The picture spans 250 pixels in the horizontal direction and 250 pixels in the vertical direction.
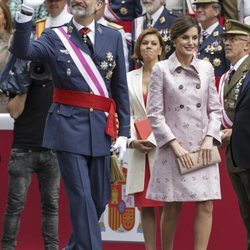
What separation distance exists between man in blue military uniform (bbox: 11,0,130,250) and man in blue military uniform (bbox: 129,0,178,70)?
3.73 meters

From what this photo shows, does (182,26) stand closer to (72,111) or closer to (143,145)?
(143,145)

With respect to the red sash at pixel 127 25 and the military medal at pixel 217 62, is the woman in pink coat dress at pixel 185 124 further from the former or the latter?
the red sash at pixel 127 25

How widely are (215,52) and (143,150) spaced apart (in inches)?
94.1

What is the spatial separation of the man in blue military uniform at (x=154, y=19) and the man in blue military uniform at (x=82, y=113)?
3731 mm

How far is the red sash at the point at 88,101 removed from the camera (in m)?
6.88

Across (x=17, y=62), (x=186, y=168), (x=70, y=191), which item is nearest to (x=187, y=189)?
(x=186, y=168)

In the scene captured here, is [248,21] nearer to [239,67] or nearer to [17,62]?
[239,67]

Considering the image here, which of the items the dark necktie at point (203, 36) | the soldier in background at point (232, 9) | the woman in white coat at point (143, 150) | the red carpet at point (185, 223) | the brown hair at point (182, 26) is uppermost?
the brown hair at point (182, 26)

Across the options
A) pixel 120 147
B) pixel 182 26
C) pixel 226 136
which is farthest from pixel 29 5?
pixel 226 136

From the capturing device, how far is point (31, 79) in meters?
7.84

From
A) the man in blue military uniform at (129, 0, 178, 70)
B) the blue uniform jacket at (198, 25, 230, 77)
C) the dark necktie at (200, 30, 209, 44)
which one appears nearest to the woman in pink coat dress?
the blue uniform jacket at (198, 25, 230, 77)

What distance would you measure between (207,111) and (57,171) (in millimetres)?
1299

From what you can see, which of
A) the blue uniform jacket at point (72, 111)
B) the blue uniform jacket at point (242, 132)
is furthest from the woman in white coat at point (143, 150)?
the blue uniform jacket at point (72, 111)

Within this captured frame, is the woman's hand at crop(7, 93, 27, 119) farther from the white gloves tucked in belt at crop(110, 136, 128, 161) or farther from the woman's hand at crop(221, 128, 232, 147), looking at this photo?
the woman's hand at crop(221, 128, 232, 147)
